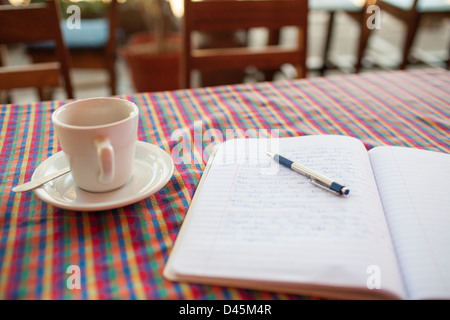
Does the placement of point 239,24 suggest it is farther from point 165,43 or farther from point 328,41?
point 328,41

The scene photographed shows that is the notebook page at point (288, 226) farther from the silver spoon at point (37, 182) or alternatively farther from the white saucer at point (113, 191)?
the silver spoon at point (37, 182)

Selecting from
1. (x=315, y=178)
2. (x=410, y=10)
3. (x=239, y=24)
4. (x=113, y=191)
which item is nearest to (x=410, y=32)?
(x=410, y=10)

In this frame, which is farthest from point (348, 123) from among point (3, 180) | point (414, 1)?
point (414, 1)

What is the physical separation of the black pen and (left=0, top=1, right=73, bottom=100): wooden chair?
2.24 ft

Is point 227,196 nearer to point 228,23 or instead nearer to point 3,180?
point 3,180

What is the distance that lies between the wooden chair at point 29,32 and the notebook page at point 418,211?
0.79m

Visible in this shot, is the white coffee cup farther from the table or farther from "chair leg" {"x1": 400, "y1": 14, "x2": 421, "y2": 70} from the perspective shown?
"chair leg" {"x1": 400, "y1": 14, "x2": 421, "y2": 70}

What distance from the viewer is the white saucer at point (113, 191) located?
43 cm

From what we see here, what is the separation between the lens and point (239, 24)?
1006 millimetres

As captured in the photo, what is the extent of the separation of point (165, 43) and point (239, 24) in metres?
1.09

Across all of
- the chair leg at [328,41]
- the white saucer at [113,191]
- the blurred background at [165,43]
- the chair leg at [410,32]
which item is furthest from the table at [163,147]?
the chair leg at [328,41]

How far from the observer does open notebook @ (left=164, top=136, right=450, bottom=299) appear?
35cm

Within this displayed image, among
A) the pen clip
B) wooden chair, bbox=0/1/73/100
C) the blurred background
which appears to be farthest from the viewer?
the blurred background

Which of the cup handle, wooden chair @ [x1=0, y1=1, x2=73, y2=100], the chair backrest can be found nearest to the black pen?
the cup handle
